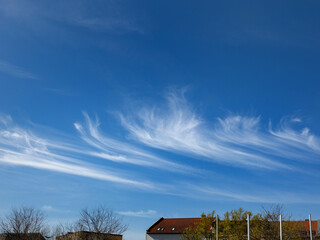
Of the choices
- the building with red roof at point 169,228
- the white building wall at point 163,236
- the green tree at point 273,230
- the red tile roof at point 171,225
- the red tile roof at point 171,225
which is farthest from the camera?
the red tile roof at point 171,225

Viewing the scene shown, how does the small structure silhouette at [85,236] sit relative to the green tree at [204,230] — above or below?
below

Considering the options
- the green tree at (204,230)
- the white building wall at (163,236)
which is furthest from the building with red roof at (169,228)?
the green tree at (204,230)

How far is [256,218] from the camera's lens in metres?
56.1

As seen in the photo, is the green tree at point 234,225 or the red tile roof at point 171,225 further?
the red tile roof at point 171,225

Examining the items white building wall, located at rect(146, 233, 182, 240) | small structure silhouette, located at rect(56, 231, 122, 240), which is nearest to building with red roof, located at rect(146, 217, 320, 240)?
white building wall, located at rect(146, 233, 182, 240)

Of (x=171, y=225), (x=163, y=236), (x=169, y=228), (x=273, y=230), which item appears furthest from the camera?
(x=171, y=225)

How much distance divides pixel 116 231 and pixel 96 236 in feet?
9.72

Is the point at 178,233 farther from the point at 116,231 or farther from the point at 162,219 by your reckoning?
the point at 116,231

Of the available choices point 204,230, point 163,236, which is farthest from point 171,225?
point 204,230

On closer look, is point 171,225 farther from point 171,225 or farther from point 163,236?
point 163,236

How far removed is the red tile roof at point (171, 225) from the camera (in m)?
78.8

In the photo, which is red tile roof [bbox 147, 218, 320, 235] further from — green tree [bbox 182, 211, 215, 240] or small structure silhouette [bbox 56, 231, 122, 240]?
small structure silhouette [bbox 56, 231, 122, 240]

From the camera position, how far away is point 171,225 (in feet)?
266

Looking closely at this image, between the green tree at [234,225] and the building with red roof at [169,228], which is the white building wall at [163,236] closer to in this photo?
the building with red roof at [169,228]
